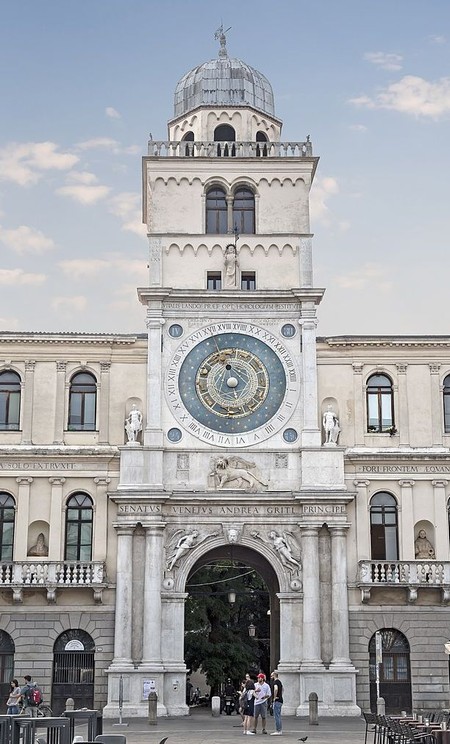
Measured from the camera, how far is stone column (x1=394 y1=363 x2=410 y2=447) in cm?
4588

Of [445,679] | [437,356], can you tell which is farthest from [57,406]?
[445,679]

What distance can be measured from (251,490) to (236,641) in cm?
2046

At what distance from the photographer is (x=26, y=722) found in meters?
24.2

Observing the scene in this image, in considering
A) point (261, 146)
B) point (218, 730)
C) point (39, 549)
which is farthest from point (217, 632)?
point (261, 146)

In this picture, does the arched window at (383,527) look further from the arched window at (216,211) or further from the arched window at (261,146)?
the arched window at (261,146)

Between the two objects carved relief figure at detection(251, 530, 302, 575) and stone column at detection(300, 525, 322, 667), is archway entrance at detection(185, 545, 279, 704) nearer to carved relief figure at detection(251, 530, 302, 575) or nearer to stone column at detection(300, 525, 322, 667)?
carved relief figure at detection(251, 530, 302, 575)

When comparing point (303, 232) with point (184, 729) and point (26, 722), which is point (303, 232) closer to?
point (184, 729)

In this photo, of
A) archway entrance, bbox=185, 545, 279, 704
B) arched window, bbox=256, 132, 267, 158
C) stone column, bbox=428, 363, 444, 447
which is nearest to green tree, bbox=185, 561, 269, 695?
archway entrance, bbox=185, 545, 279, 704

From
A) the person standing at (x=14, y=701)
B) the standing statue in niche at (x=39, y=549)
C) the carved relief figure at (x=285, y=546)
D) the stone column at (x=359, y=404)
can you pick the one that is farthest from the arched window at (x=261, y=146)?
the person standing at (x=14, y=701)

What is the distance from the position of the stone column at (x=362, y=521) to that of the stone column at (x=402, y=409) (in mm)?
2405

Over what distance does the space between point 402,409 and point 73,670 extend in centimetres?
1616

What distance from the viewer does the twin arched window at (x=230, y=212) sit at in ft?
158

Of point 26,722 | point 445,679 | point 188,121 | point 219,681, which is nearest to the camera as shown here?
point 26,722

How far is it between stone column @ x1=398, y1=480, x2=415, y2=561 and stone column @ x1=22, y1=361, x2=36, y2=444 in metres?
14.6
